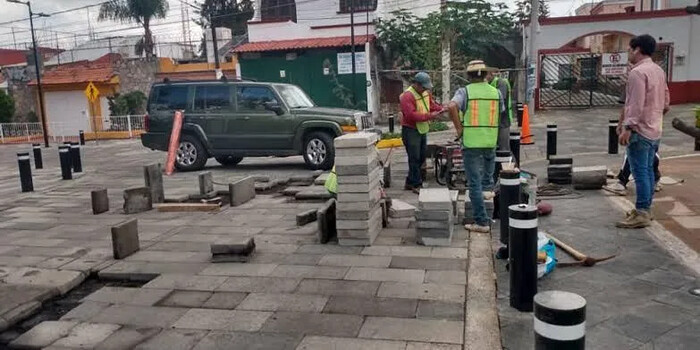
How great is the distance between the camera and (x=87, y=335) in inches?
159

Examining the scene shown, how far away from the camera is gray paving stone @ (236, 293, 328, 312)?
435cm

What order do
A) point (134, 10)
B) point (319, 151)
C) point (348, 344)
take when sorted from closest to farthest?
1. point (348, 344)
2. point (319, 151)
3. point (134, 10)

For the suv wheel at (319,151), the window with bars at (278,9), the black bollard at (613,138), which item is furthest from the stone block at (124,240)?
the window with bars at (278,9)

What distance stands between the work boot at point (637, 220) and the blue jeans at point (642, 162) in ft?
0.39

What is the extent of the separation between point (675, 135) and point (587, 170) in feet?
26.5

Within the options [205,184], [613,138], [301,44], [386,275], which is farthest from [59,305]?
[301,44]

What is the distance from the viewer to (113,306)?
15.1ft

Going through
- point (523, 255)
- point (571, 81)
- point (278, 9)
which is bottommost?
point (523, 255)

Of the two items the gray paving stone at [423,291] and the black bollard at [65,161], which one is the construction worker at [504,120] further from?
the black bollard at [65,161]

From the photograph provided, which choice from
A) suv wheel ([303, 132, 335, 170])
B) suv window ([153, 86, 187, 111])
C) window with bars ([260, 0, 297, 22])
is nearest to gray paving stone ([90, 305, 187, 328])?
suv wheel ([303, 132, 335, 170])

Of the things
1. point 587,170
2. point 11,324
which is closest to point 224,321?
point 11,324

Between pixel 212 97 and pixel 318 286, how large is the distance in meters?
8.82

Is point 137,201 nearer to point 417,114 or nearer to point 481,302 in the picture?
point 417,114

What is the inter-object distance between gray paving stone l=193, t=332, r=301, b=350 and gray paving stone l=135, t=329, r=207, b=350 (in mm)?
66
